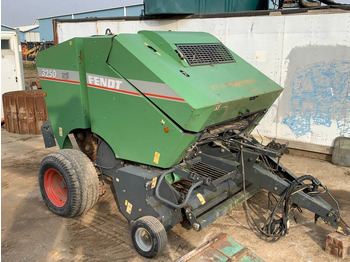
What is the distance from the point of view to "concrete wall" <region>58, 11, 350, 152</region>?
589 centimetres

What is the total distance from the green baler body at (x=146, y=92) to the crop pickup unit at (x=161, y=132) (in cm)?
1

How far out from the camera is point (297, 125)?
6.41 m

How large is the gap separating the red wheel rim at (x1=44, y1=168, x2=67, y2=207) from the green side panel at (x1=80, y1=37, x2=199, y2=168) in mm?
792

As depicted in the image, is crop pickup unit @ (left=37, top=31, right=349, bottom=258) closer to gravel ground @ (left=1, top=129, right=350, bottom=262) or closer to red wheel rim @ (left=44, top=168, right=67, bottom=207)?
red wheel rim @ (left=44, top=168, right=67, bottom=207)

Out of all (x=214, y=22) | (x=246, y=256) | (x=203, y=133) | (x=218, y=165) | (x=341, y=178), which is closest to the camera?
(x=246, y=256)

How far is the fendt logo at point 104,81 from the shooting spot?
3692 millimetres

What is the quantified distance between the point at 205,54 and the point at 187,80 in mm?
805

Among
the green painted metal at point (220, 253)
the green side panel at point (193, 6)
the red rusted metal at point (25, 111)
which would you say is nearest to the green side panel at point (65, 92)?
the green painted metal at point (220, 253)

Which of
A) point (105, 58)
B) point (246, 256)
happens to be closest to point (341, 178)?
point (246, 256)

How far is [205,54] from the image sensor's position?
4.10 meters

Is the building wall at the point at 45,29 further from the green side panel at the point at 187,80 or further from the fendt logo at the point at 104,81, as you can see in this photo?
the green side panel at the point at 187,80

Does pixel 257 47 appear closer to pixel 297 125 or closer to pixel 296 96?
pixel 296 96

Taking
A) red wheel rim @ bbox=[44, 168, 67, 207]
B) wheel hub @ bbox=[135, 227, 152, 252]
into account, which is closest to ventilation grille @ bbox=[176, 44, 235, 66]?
wheel hub @ bbox=[135, 227, 152, 252]

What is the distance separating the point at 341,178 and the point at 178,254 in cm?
333
